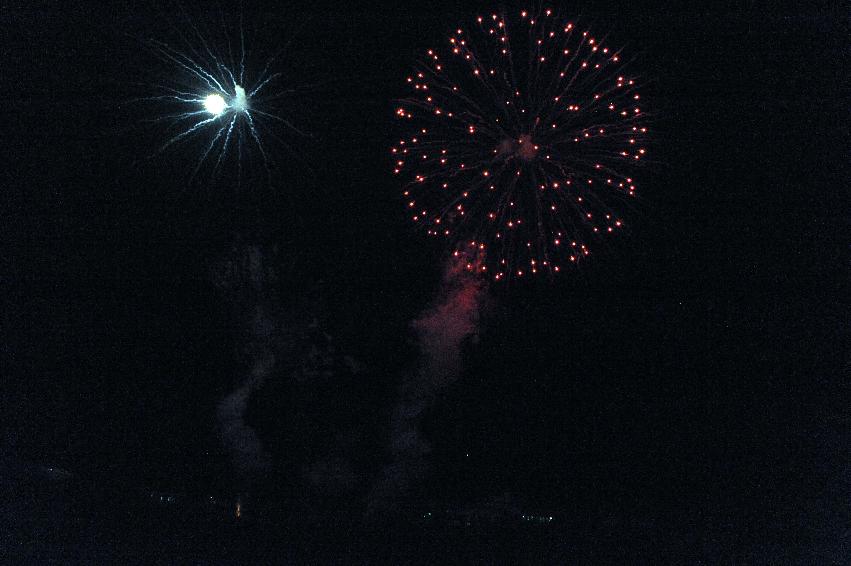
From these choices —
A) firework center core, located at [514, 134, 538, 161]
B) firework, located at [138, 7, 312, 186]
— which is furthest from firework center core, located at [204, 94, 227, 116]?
firework center core, located at [514, 134, 538, 161]

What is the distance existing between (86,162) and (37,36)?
1.21 meters

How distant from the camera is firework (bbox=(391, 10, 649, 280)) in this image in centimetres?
382

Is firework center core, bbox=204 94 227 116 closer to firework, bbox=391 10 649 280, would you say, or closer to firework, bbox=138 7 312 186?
firework, bbox=138 7 312 186

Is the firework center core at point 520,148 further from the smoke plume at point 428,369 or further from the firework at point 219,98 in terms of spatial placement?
the firework at point 219,98

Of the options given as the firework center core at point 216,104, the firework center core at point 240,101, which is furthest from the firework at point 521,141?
the firework center core at point 216,104

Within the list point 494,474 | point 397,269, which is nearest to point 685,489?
point 494,474

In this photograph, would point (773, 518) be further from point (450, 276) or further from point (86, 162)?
point (86, 162)

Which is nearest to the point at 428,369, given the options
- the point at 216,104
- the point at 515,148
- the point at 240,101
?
the point at 515,148

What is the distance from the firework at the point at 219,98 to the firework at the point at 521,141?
3.70 feet

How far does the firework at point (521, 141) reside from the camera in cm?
382

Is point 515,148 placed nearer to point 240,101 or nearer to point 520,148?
point 520,148

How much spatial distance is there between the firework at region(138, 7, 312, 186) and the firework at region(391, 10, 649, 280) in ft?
3.70

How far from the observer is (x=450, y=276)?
4.09 meters

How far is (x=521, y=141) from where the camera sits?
380cm
